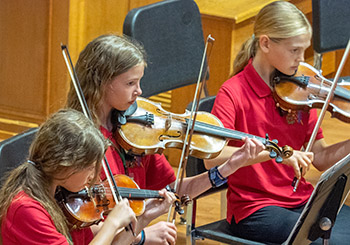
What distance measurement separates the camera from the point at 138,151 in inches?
69.3

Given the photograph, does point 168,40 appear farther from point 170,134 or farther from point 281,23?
point 170,134

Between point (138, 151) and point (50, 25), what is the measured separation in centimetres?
165

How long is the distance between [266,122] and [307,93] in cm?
17

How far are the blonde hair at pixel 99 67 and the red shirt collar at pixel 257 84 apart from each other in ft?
1.44

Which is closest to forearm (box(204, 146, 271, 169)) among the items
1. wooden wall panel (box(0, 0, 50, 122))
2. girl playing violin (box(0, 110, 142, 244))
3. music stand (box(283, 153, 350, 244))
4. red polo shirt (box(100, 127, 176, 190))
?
red polo shirt (box(100, 127, 176, 190))

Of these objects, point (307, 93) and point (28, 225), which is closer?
point (28, 225)

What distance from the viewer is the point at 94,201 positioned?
5.02 ft

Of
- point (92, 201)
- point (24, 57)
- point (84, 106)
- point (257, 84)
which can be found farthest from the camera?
point (24, 57)

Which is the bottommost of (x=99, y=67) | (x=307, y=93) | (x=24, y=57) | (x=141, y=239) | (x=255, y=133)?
(x=24, y=57)

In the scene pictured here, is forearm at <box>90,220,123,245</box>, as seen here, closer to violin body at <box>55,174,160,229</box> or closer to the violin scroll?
violin body at <box>55,174,160,229</box>

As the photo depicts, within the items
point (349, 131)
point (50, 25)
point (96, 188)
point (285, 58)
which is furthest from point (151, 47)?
point (349, 131)

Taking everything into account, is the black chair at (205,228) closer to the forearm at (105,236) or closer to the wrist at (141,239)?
the wrist at (141,239)

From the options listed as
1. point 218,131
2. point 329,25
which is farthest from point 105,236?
point 329,25

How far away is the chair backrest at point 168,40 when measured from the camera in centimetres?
226
